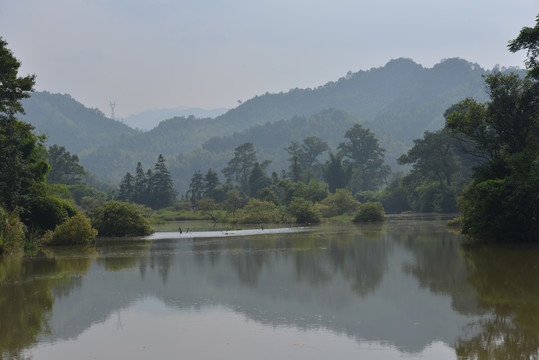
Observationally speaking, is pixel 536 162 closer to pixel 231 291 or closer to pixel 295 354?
pixel 231 291

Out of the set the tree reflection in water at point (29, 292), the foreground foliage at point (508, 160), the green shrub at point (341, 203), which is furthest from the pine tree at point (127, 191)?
the foreground foliage at point (508, 160)

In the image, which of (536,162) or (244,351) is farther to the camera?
(536,162)

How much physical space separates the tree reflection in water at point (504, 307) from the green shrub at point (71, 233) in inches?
785

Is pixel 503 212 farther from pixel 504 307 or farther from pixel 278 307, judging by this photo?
pixel 278 307

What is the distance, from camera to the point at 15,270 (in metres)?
17.5

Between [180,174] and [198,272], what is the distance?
168231mm

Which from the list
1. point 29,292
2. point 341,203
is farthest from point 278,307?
point 341,203

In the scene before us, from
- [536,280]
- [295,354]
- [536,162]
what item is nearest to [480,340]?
[295,354]

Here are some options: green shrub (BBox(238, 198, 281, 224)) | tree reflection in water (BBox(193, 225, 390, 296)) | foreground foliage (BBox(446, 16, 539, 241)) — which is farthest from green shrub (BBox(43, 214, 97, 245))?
green shrub (BBox(238, 198, 281, 224))

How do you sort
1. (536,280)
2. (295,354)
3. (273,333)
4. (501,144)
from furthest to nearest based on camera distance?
1. (501,144)
2. (536,280)
3. (273,333)
4. (295,354)

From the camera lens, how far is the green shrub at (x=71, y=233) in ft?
93.0

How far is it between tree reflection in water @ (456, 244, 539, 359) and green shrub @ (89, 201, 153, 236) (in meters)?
23.5

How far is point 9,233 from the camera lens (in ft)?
74.4

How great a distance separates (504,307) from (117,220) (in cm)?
2846
